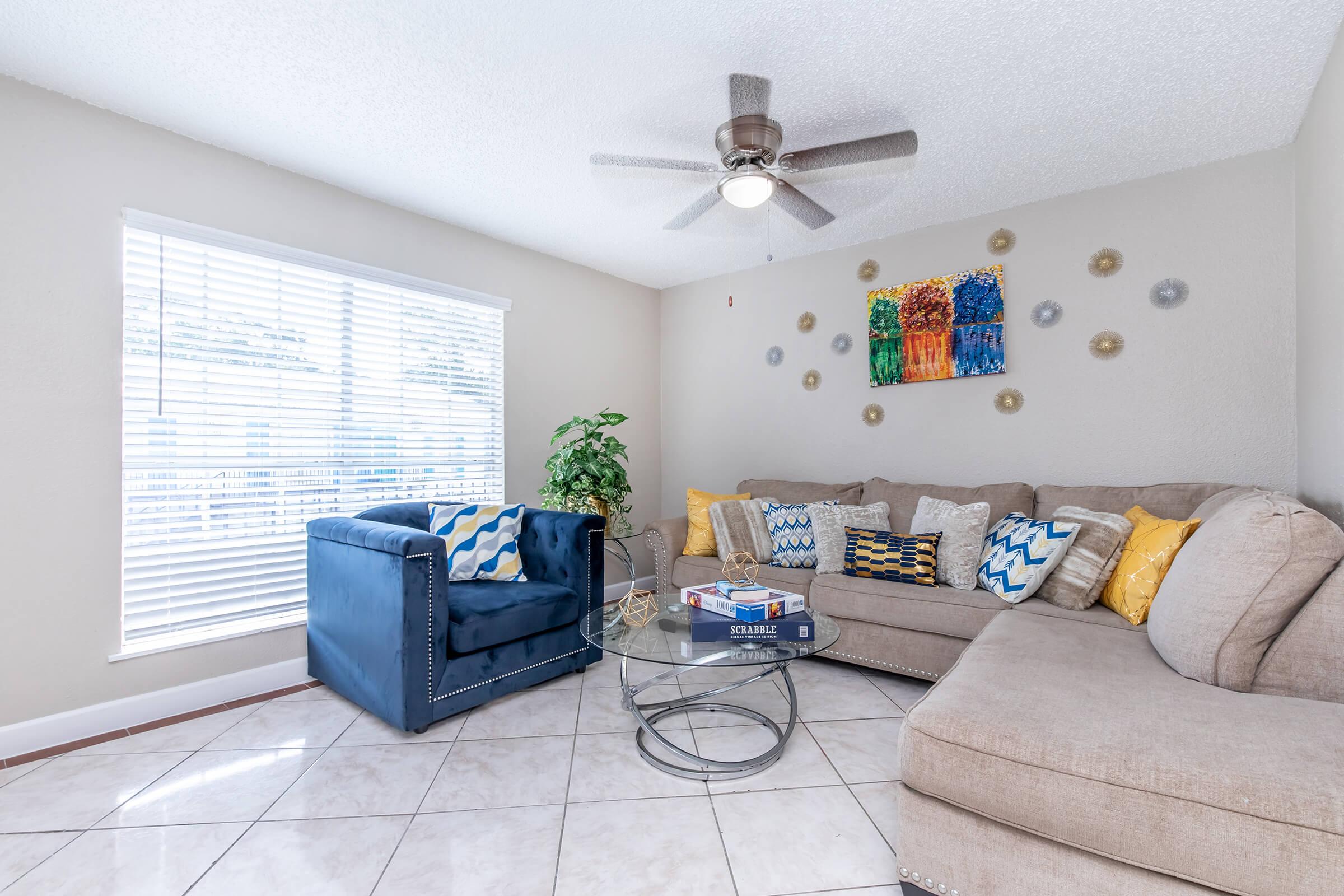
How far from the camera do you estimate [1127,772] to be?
117cm

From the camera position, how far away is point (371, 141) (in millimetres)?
2645

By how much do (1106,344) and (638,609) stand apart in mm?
2741

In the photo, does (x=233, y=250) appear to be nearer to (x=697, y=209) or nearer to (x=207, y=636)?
(x=207, y=636)

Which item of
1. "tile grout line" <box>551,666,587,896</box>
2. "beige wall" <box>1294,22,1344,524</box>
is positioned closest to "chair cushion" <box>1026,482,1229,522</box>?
"beige wall" <box>1294,22,1344,524</box>

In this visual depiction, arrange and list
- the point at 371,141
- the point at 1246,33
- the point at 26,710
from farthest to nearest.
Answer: the point at 371,141 < the point at 26,710 < the point at 1246,33

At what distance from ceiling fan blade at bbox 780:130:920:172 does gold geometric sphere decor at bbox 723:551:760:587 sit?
1.76 metres

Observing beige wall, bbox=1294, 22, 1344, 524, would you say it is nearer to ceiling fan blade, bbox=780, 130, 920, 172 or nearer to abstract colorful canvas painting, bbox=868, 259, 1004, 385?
abstract colorful canvas painting, bbox=868, 259, 1004, 385

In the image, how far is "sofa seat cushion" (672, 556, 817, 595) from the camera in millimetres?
3143

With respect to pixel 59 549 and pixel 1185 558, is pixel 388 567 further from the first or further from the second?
pixel 1185 558

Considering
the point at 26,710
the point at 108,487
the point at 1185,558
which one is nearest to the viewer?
the point at 1185,558

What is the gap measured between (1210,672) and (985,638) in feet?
1.90

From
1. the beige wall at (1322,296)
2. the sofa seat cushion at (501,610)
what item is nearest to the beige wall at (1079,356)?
the beige wall at (1322,296)

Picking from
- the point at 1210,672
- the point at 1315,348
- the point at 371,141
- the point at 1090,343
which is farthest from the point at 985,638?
the point at 371,141

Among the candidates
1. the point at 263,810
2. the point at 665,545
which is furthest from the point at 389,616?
the point at 665,545
